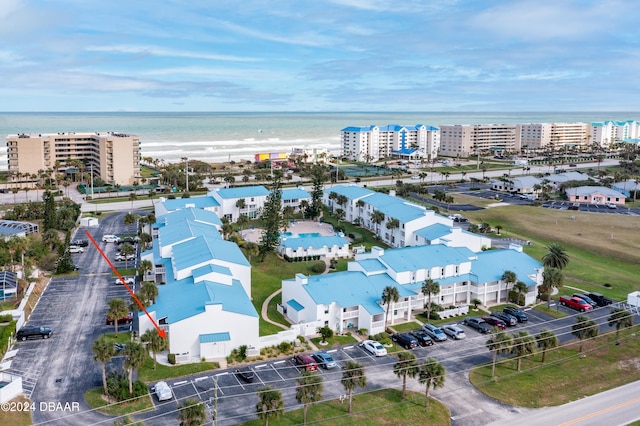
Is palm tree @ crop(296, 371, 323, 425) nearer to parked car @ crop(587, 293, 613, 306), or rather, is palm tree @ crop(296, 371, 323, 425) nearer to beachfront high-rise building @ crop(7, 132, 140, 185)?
parked car @ crop(587, 293, 613, 306)

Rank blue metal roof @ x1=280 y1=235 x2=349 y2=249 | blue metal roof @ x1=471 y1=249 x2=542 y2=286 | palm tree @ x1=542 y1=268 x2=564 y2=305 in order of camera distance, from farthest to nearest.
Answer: blue metal roof @ x1=280 y1=235 x2=349 y2=249, blue metal roof @ x1=471 y1=249 x2=542 y2=286, palm tree @ x1=542 y1=268 x2=564 y2=305

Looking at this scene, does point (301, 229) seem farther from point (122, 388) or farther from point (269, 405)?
point (269, 405)

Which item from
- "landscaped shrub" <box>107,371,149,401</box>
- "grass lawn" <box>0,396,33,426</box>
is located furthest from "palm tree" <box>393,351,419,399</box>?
"grass lawn" <box>0,396,33,426</box>

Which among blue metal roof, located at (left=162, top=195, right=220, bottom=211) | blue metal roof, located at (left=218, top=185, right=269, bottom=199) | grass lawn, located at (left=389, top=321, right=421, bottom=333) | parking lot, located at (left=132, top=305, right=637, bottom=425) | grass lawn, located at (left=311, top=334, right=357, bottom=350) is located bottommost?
parking lot, located at (left=132, top=305, right=637, bottom=425)

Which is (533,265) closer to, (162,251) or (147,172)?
(162,251)

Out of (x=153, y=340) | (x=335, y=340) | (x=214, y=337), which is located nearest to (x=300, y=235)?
(x=335, y=340)

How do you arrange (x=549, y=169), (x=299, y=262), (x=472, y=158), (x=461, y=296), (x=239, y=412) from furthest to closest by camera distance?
(x=472, y=158) < (x=549, y=169) < (x=299, y=262) < (x=461, y=296) < (x=239, y=412)

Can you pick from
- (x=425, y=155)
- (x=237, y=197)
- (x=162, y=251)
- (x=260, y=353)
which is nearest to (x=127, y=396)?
(x=260, y=353)
